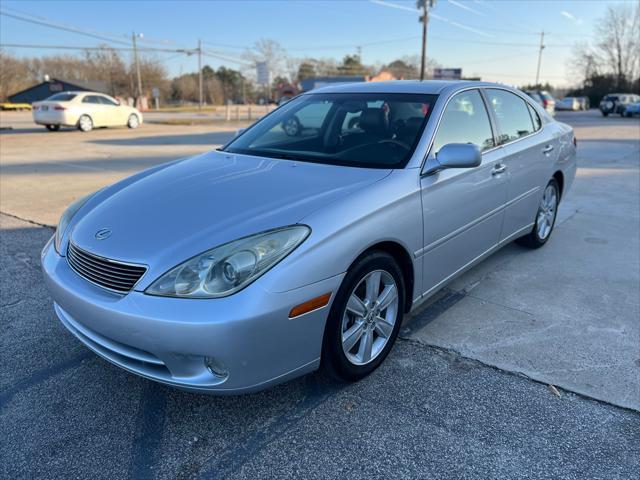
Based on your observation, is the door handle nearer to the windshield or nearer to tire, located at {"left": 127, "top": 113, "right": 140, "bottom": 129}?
the windshield

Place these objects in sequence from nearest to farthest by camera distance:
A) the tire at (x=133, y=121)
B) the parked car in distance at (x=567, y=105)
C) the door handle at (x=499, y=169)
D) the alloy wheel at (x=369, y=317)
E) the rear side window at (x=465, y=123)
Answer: the alloy wheel at (x=369, y=317)
the rear side window at (x=465, y=123)
the door handle at (x=499, y=169)
the tire at (x=133, y=121)
the parked car in distance at (x=567, y=105)

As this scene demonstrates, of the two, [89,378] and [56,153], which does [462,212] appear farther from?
[56,153]

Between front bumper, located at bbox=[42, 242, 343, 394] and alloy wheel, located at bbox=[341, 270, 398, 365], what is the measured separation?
0.26 metres

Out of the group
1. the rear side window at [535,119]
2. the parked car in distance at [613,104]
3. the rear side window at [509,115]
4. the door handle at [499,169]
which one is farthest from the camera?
the parked car in distance at [613,104]

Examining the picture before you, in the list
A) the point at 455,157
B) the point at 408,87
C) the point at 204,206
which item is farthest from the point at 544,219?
the point at 204,206

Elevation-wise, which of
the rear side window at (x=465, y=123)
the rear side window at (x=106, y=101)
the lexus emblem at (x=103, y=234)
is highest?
the rear side window at (x=106, y=101)

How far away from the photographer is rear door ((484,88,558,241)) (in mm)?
3875

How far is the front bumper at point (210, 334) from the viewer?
1977 millimetres

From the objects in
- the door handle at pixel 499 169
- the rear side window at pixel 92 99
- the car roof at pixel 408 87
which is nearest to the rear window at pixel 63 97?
the rear side window at pixel 92 99

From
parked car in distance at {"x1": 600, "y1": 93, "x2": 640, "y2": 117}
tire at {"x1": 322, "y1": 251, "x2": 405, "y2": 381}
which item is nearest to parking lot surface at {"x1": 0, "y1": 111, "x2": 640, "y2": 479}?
tire at {"x1": 322, "y1": 251, "x2": 405, "y2": 381}

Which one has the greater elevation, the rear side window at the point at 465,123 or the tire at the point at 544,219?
the rear side window at the point at 465,123

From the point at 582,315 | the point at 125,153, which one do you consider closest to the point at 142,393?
the point at 582,315

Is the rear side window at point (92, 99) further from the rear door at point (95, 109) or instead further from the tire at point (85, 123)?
the tire at point (85, 123)

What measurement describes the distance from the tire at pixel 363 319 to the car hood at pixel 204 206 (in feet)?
1.35
